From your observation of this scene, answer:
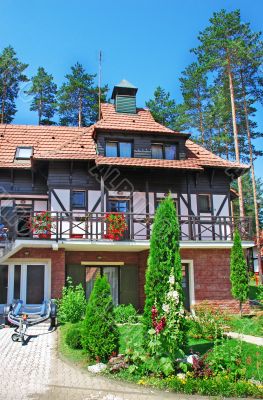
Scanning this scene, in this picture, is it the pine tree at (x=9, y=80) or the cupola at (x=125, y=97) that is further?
the pine tree at (x=9, y=80)

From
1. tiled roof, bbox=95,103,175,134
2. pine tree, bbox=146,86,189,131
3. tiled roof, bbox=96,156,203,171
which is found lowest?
tiled roof, bbox=96,156,203,171

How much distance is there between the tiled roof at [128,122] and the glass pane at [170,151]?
27.5 inches

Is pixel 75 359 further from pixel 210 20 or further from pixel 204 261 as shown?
pixel 210 20

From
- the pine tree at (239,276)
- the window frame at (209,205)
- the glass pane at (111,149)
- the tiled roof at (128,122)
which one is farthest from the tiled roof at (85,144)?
the pine tree at (239,276)

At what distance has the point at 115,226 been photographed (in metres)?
15.6

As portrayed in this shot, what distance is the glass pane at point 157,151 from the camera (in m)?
18.7

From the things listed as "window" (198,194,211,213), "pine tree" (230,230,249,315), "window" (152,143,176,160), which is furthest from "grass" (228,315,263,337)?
"window" (152,143,176,160)

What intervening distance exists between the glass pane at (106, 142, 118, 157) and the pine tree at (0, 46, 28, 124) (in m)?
14.9

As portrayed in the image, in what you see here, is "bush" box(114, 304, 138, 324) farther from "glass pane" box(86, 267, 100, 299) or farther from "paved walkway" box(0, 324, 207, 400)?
"paved walkway" box(0, 324, 207, 400)

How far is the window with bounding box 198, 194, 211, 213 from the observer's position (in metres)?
18.6

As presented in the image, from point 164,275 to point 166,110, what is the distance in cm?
2684

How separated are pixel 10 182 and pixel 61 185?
7.86 ft

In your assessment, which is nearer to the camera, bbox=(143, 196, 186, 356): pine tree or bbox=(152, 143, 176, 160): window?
bbox=(143, 196, 186, 356): pine tree

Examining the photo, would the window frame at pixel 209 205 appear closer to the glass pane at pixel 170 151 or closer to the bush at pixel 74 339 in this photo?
the glass pane at pixel 170 151
